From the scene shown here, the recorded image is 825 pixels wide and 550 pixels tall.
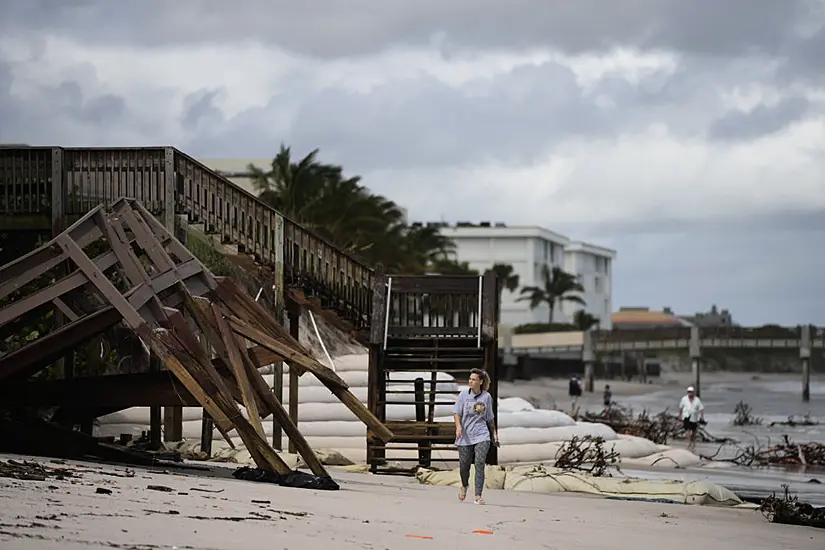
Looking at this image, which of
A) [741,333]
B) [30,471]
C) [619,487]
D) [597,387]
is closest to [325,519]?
[30,471]

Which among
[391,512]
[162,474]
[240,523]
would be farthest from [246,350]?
[240,523]

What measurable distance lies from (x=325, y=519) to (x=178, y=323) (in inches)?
182

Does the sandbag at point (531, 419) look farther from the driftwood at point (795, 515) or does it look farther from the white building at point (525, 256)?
the white building at point (525, 256)

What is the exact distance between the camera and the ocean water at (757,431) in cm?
2208

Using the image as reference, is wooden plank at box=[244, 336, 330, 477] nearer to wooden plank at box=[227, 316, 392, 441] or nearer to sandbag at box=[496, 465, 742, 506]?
wooden plank at box=[227, 316, 392, 441]

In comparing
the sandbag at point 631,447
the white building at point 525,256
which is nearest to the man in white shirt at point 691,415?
the sandbag at point 631,447

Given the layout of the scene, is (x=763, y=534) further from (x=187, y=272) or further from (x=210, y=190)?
(x=210, y=190)

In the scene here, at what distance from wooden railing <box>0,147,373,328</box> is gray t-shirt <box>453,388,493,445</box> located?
302 inches

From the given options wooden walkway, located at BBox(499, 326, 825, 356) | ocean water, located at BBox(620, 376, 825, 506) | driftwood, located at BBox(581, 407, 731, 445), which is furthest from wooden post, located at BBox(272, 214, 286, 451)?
wooden walkway, located at BBox(499, 326, 825, 356)

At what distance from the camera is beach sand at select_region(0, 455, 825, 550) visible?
944 cm

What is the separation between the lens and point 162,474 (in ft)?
46.9

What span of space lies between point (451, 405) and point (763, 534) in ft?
31.2

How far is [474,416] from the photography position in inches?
568

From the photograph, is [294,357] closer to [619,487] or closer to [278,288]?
[619,487]
